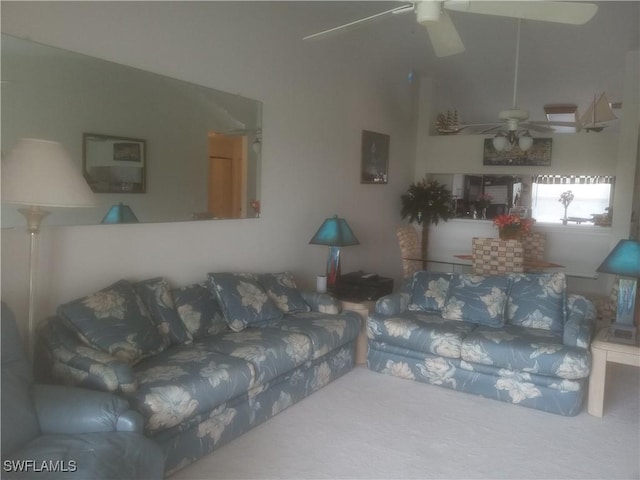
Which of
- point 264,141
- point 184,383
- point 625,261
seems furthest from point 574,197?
point 184,383

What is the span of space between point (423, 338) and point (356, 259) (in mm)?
1965

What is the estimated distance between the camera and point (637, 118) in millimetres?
5320

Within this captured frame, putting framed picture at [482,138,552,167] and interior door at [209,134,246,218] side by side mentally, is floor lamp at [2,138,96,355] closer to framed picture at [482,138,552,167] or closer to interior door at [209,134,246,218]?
interior door at [209,134,246,218]

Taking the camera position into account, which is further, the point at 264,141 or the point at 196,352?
the point at 264,141

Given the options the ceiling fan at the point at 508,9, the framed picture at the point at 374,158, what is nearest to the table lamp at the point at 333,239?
the framed picture at the point at 374,158

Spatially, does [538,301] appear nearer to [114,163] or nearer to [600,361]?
[600,361]

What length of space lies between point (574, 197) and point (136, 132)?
23.2 ft

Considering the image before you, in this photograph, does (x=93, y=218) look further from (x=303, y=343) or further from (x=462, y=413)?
(x=462, y=413)

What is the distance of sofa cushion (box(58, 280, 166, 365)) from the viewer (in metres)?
2.57

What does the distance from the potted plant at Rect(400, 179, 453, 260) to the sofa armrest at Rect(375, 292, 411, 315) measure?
89.5 inches

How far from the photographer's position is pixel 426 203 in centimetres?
628

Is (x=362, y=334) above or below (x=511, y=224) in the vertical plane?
below

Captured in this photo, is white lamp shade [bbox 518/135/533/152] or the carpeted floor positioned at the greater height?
white lamp shade [bbox 518/135/533/152]

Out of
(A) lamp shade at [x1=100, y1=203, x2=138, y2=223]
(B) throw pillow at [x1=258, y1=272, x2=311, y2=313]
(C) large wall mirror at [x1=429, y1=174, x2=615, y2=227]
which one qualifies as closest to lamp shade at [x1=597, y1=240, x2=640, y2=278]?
(B) throw pillow at [x1=258, y1=272, x2=311, y2=313]
